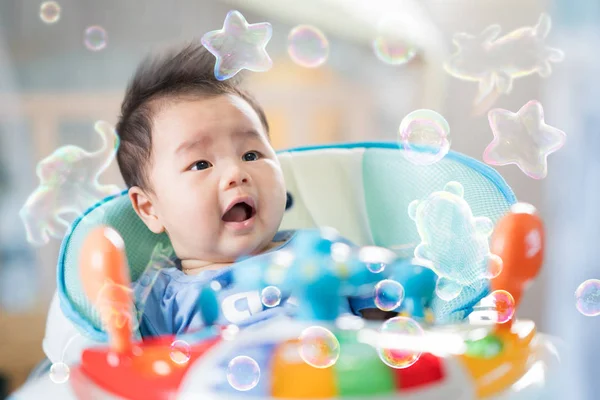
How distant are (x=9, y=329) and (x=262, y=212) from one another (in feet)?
4.89

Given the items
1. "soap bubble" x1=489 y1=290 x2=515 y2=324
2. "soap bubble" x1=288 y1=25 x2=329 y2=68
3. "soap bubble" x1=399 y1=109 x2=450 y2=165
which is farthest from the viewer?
"soap bubble" x1=288 y1=25 x2=329 y2=68

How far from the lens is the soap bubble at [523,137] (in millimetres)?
838

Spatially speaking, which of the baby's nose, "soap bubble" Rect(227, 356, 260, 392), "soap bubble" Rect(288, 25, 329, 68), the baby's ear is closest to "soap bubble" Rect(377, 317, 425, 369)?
"soap bubble" Rect(227, 356, 260, 392)

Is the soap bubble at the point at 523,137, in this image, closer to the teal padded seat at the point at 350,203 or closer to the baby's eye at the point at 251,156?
the teal padded seat at the point at 350,203

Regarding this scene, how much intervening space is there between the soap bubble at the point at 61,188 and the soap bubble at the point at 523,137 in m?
0.49

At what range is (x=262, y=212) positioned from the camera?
2.43ft

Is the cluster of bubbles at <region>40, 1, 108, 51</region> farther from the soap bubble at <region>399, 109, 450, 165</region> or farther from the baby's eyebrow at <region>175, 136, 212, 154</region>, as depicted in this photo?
the soap bubble at <region>399, 109, 450, 165</region>

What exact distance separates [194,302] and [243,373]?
7.5 inches

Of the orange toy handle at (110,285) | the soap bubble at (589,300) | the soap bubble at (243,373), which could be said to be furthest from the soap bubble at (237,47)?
the soap bubble at (589,300)

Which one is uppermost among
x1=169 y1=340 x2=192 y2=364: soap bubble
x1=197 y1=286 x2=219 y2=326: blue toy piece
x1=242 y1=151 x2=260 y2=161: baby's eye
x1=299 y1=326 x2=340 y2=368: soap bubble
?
x1=242 y1=151 x2=260 y2=161: baby's eye

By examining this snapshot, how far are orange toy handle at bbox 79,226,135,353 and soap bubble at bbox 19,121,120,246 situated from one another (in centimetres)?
24

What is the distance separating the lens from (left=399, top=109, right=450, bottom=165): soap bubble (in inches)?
32.9

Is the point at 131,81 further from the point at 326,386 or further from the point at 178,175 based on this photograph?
the point at 326,386

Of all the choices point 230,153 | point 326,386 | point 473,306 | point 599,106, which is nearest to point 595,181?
point 599,106
